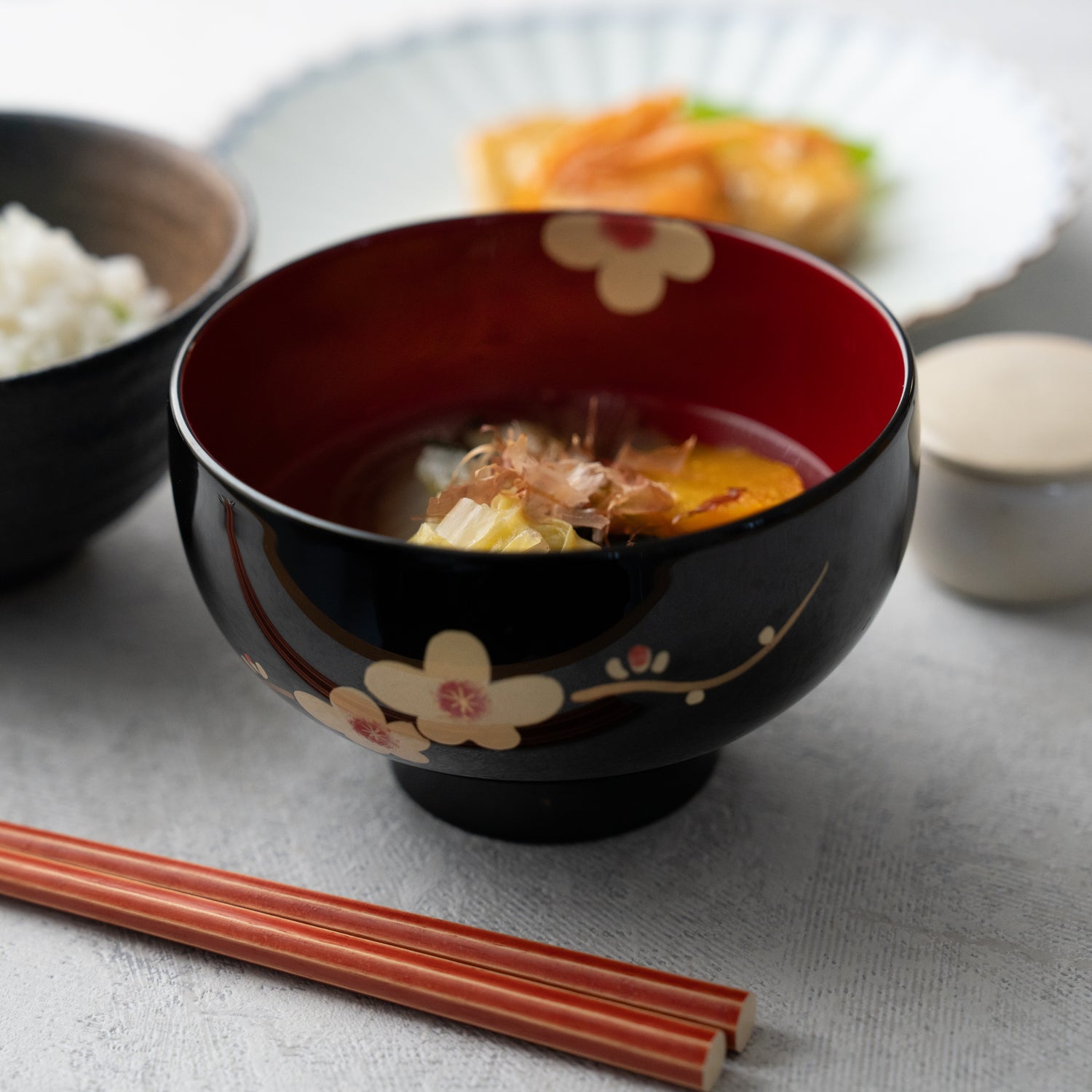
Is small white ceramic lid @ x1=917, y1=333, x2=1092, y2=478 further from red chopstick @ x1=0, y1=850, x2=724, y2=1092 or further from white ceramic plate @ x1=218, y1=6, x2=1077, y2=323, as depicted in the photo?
red chopstick @ x1=0, y1=850, x2=724, y2=1092

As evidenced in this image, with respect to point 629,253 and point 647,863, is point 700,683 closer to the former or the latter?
point 647,863

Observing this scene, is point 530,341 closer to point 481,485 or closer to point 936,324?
point 481,485

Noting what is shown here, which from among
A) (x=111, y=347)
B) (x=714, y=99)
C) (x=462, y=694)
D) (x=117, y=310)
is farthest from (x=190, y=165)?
(x=714, y=99)

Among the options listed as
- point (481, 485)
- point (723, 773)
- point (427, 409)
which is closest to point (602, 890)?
point (723, 773)

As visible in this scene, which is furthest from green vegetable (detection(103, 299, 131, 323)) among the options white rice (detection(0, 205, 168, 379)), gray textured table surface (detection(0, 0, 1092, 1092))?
gray textured table surface (detection(0, 0, 1092, 1092))

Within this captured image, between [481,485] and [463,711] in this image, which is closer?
[463,711]

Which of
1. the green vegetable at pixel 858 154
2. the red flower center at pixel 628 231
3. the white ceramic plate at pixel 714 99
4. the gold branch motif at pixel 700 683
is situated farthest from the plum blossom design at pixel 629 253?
the green vegetable at pixel 858 154

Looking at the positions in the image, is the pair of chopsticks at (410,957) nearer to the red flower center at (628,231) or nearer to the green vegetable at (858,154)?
the red flower center at (628,231)
